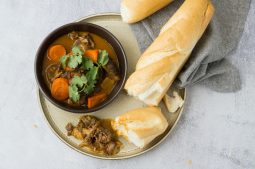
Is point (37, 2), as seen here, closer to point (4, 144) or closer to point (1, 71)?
point (1, 71)

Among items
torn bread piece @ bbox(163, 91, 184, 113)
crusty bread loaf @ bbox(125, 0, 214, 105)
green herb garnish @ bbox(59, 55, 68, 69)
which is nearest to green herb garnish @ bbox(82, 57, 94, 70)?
green herb garnish @ bbox(59, 55, 68, 69)

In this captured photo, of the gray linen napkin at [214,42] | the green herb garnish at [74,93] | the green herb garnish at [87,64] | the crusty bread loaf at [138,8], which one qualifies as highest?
the crusty bread loaf at [138,8]

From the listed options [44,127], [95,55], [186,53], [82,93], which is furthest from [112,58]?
[44,127]

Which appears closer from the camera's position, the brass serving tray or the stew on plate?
the stew on plate

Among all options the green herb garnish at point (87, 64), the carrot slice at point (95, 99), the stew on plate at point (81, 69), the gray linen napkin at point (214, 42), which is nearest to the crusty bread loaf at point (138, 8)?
the gray linen napkin at point (214, 42)

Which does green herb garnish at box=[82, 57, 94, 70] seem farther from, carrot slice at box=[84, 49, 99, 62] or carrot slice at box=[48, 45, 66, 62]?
carrot slice at box=[48, 45, 66, 62]

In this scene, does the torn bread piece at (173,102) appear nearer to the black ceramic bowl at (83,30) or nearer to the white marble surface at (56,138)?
the white marble surface at (56,138)
